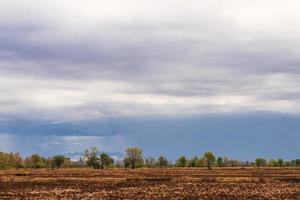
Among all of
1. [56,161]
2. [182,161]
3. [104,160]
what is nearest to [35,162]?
[56,161]

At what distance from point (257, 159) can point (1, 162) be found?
9765 cm

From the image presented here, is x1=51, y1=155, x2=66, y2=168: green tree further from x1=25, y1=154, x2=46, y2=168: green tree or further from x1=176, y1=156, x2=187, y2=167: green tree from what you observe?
x1=176, y1=156, x2=187, y2=167: green tree

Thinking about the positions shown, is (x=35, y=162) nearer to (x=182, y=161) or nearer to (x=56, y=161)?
(x=56, y=161)

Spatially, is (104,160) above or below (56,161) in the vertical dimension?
below

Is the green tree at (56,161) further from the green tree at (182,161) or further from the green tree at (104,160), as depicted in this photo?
the green tree at (182,161)

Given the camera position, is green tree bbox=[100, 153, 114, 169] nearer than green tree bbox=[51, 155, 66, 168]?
Yes

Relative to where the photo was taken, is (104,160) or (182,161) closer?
(104,160)

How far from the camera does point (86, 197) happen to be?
44.7 meters

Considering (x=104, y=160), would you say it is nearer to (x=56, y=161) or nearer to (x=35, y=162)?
(x=56, y=161)

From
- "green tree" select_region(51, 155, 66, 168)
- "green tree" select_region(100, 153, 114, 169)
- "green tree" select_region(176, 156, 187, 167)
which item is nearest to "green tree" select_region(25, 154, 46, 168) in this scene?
"green tree" select_region(51, 155, 66, 168)

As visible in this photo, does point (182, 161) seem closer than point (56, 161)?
No

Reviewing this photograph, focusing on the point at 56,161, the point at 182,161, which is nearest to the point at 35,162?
the point at 56,161

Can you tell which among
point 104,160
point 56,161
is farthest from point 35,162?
point 104,160

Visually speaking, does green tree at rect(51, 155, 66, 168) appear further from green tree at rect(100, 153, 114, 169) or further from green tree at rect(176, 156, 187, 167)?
green tree at rect(176, 156, 187, 167)
